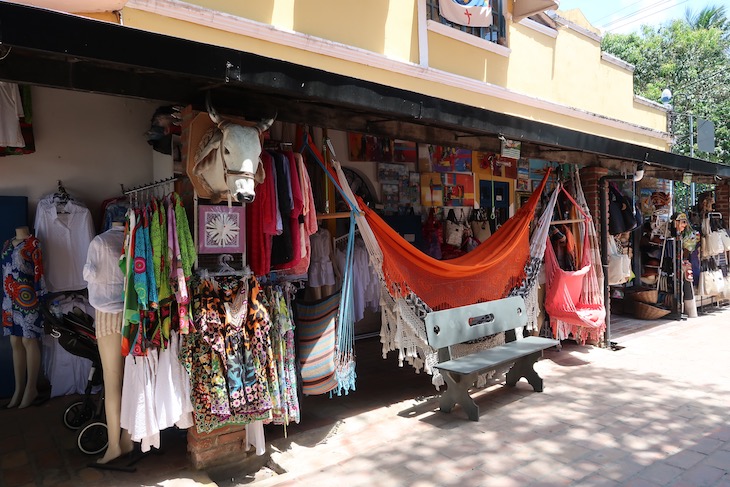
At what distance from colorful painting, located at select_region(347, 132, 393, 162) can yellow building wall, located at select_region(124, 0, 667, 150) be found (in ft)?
2.73

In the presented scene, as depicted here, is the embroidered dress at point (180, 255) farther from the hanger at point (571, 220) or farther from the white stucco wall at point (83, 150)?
the hanger at point (571, 220)

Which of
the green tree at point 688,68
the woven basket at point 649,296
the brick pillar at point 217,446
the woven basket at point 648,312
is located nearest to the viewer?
the brick pillar at point 217,446

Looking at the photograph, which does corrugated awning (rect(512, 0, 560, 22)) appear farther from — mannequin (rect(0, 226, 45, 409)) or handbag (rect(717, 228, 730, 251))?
mannequin (rect(0, 226, 45, 409))

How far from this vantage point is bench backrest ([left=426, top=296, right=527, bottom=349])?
14.7ft

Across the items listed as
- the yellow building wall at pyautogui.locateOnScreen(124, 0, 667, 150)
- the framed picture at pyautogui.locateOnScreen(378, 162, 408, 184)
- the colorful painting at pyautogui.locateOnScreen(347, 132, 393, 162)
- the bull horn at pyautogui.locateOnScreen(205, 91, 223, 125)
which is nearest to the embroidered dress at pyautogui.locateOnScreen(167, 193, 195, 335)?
the bull horn at pyautogui.locateOnScreen(205, 91, 223, 125)

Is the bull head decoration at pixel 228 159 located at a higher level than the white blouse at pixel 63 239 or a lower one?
higher

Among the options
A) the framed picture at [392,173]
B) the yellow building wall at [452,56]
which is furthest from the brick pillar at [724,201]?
the framed picture at [392,173]

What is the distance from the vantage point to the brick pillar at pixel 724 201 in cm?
962

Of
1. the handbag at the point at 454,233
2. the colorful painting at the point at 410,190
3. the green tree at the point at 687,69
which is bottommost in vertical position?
the handbag at the point at 454,233

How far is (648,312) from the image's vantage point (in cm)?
868

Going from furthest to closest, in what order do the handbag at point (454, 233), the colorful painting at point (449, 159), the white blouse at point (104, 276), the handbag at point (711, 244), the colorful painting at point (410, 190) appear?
the handbag at point (711, 244) < the colorful painting at point (449, 159) < the handbag at point (454, 233) < the colorful painting at point (410, 190) < the white blouse at point (104, 276)

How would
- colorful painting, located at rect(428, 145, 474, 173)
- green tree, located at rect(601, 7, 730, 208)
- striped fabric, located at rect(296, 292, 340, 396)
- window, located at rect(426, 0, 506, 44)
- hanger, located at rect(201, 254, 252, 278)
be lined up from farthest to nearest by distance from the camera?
green tree, located at rect(601, 7, 730, 208) → colorful painting, located at rect(428, 145, 474, 173) → window, located at rect(426, 0, 506, 44) → striped fabric, located at rect(296, 292, 340, 396) → hanger, located at rect(201, 254, 252, 278)

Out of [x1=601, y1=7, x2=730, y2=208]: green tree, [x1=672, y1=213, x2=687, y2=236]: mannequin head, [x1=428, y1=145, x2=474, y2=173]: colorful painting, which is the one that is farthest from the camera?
[x1=601, y1=7, x2=730, y2=208]: green tree

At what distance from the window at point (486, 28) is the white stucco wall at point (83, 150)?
395cm
